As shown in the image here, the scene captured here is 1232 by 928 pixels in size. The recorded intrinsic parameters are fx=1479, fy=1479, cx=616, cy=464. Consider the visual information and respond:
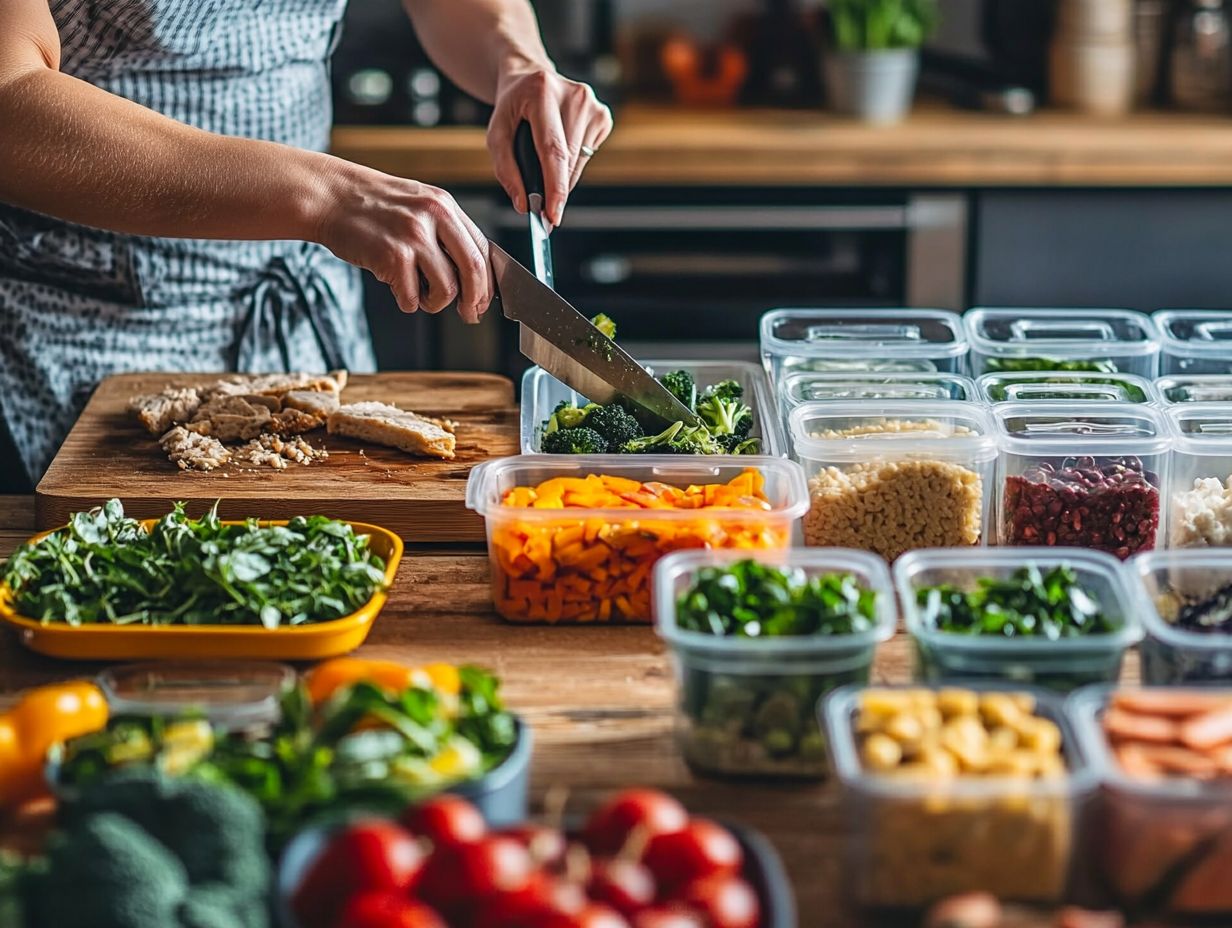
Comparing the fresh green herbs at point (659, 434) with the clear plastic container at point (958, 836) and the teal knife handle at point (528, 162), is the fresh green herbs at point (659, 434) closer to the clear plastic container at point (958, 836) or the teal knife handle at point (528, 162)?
the teal knife handle at point (528, 162)

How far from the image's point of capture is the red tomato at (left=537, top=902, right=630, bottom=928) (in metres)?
0.97

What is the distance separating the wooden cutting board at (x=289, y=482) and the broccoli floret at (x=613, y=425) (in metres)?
0.19

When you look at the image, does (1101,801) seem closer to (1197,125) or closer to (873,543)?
(873,543)

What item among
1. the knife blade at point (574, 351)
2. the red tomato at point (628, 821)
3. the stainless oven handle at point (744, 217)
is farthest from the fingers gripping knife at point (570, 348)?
the stainless oven handle at point (744, 217)

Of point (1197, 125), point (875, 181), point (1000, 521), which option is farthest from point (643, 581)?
point (1197, 125)

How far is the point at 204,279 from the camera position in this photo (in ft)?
8.04

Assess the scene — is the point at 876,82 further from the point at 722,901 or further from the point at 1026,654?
the point at 722,901

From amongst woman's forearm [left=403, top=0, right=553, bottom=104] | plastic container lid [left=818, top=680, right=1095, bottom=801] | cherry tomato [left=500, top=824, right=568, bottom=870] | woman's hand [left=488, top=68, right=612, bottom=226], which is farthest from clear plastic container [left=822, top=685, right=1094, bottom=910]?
woman's forearm [left=403, top=0, right=553, bottom=104]

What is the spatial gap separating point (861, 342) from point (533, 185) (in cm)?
53

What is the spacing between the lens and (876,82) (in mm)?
3510

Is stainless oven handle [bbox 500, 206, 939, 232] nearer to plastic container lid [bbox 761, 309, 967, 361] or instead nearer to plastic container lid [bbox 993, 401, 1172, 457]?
plastic container lid [bbox 761, 309, 967, 361]

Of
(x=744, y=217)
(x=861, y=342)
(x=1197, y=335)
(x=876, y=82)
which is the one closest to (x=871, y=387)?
(x=861, y=342)

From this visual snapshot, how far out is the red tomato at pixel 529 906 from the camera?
0.98 metres

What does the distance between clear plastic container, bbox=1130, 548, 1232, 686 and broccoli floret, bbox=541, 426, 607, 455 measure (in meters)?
0.67
